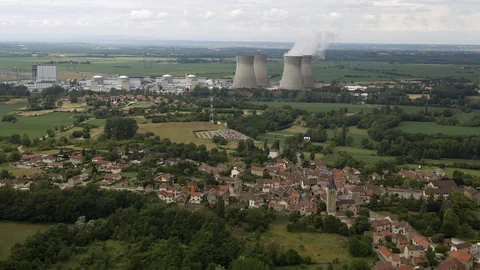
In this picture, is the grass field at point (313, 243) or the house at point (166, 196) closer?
the grass field at point (313, 243)

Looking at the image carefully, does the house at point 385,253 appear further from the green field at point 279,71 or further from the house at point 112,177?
the green field at point 279,71

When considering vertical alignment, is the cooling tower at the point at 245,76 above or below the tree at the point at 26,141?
above

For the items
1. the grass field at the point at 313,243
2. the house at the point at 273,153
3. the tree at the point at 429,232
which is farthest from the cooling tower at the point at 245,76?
the tree at the point at 429,232

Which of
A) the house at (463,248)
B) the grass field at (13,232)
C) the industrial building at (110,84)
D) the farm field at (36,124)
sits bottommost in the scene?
the grass field at (13,232)

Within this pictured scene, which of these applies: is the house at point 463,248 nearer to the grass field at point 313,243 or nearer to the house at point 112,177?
the grass field at point 313,243

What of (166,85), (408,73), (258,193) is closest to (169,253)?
(258,193)

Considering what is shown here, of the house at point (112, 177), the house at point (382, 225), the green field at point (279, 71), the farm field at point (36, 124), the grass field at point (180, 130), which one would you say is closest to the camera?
the house at point (382, 225)

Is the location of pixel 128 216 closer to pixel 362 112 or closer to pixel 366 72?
pixel 362 112

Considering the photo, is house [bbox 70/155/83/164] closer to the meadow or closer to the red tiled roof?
the red tiled roof

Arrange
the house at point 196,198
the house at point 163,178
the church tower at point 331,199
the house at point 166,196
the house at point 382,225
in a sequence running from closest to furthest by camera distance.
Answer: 1. the house at point 382,225
2. the church tower at point 331,199
3. the house at point 196,198
4. the house at point 166,196
5. the house at point 163,178
